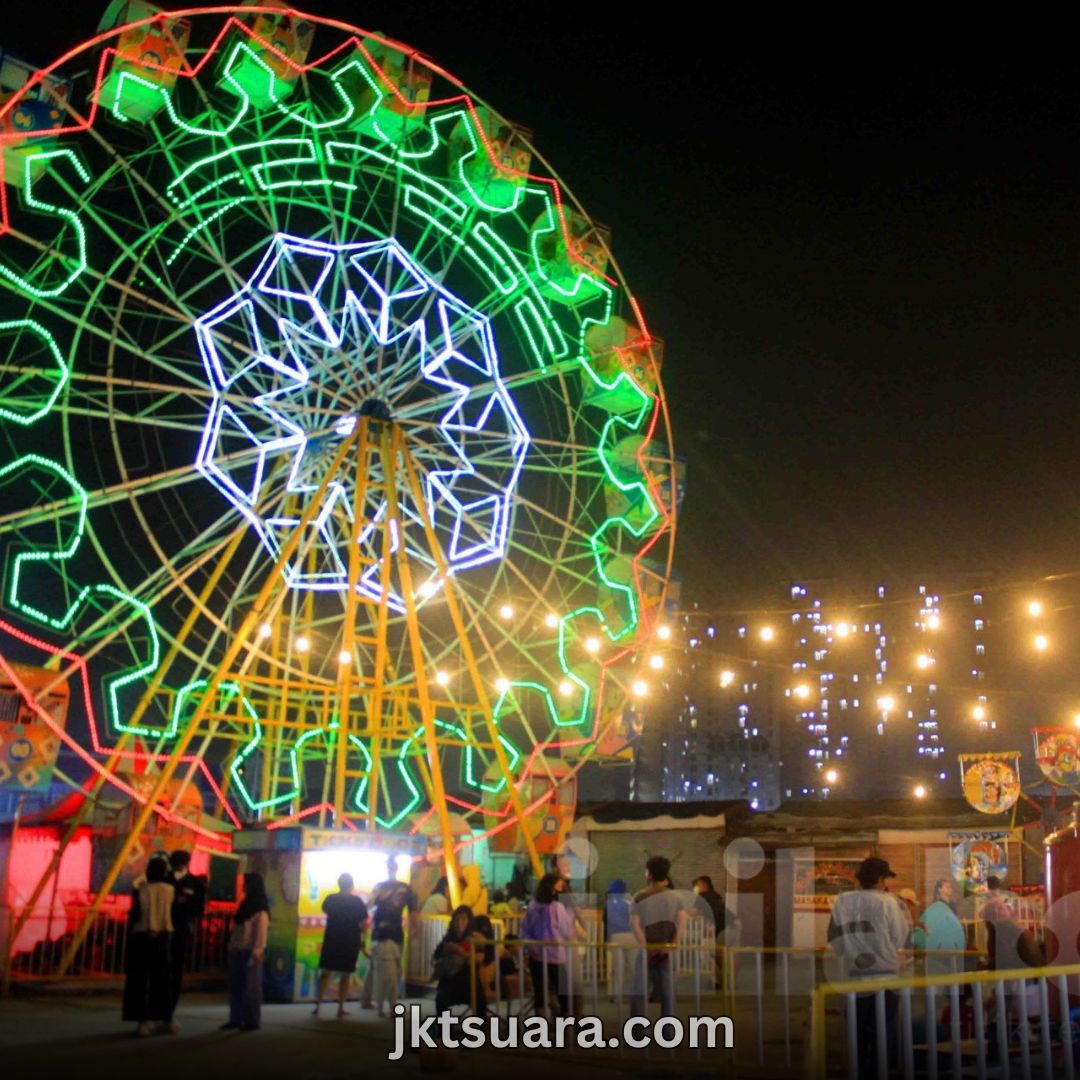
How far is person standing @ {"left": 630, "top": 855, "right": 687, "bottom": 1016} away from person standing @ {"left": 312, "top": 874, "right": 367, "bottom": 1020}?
2.85m

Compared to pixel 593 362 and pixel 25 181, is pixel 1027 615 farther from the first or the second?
pixel 25 181

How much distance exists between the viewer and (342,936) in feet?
39.7

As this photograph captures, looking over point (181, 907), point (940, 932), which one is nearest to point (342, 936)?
point (181, 907)

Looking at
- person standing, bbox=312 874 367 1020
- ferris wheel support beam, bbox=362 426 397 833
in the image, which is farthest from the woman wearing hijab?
ferris wheel support beam, bbox=362 426 397 833

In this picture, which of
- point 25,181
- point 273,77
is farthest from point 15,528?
point 273,77

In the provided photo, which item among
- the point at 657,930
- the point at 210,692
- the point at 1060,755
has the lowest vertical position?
the point at 657,930

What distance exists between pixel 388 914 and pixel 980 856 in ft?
46.5

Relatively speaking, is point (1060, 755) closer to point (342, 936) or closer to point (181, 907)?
point (342, 936)

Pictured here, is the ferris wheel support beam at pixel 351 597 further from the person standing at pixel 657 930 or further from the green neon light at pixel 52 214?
the person standing at pixel 657 930

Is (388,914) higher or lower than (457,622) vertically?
lower

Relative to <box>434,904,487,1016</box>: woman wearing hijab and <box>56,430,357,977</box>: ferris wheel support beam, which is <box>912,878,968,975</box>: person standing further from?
<box>56,430,357,977</box>: ferris wheel support beam

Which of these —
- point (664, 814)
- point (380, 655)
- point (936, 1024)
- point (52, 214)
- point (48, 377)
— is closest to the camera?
point (936, 1024)

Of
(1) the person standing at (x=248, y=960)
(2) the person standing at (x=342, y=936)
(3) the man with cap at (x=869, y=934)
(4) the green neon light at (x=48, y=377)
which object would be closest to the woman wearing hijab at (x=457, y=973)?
(1) the person standing at (x=248, y=960)

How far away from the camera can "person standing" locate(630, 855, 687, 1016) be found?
35.5ft
